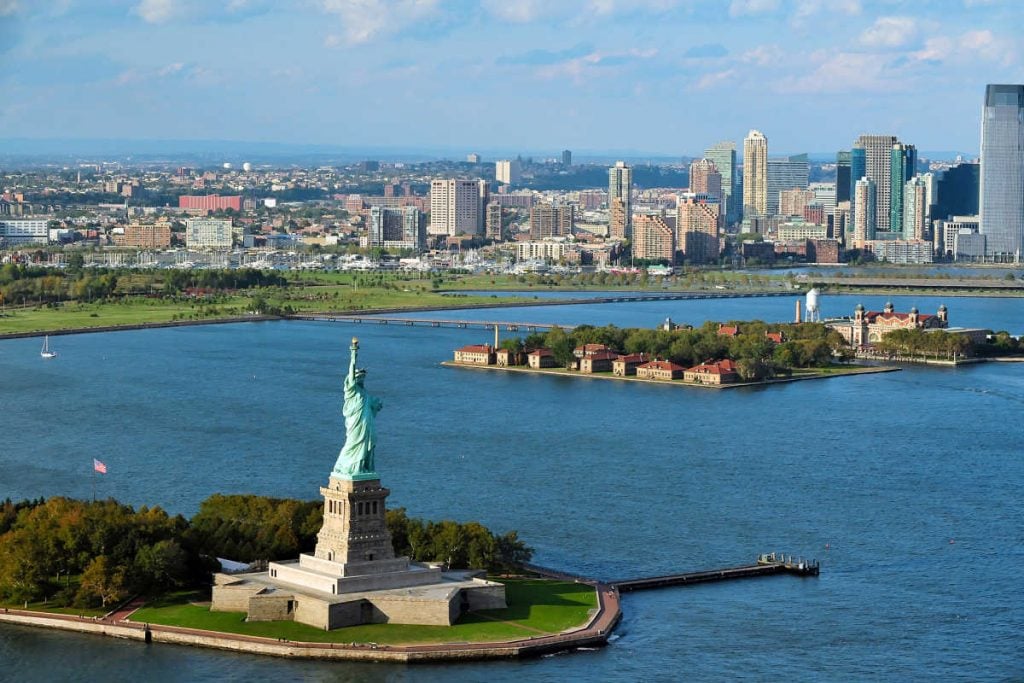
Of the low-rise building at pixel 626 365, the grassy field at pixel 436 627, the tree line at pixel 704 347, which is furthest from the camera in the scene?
the tree line at pixel 704 347

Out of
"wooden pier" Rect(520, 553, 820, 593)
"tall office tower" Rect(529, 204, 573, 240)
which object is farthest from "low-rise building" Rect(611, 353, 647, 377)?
Answer: "tall office tower" Rect(529, 204, 573, 240)

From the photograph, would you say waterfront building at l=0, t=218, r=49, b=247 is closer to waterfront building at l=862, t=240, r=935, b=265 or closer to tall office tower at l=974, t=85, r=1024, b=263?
waterfront building at l=862, t=240, r=935, b=265

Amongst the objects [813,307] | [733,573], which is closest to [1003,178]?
[813,307]

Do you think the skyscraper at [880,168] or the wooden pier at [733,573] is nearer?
the wooden pier at [733,573]

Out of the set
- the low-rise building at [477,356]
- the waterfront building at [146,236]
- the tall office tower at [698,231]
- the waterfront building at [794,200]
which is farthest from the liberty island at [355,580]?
the waterfront building at [794,200]

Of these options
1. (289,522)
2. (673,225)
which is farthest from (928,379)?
(673,225)

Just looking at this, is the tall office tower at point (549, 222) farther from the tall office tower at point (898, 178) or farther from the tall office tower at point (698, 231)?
the tall office tower at point (898, 178)

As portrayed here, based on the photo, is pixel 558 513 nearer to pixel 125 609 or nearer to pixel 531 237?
pixel 125 609
